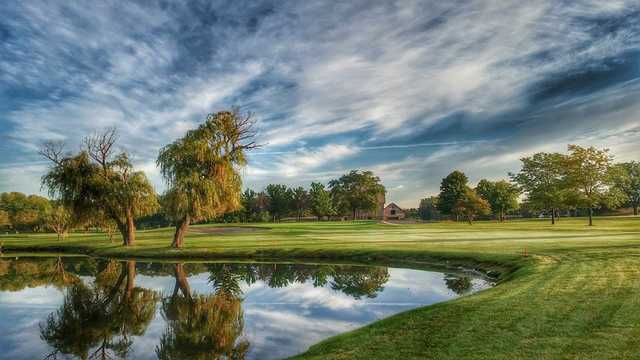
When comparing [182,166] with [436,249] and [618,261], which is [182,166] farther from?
[618,261]

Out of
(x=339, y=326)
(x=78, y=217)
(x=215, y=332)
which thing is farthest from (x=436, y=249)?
(x=78, y=217)

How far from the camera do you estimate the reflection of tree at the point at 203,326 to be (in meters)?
12.2

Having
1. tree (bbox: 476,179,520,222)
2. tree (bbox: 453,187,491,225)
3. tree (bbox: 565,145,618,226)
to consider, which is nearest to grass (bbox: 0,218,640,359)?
tree (bbox: 565,145,618,226)

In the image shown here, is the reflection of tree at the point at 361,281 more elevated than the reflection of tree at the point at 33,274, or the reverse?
the reflection of tree at the point at 361,281

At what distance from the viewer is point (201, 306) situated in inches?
718

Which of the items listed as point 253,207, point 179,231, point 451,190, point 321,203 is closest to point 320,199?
point 321,203

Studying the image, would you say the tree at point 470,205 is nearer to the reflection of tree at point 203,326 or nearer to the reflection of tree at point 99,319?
the reflection of tree at point 203,326

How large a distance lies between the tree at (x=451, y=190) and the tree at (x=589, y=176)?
30.3 m

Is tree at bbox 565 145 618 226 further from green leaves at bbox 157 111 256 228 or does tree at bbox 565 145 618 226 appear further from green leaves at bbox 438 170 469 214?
green leaves at bbox 157 111 256 228

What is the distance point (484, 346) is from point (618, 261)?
15067 mm

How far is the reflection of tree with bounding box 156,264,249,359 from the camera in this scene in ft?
40.0

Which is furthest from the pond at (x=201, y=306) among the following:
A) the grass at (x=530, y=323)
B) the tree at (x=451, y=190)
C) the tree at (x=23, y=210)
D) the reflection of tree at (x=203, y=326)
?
the tree at (x=23, y=210)

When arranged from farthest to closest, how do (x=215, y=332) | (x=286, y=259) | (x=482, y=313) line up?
1. (x=286, y=259)
2. (x=215, y=332)
3. (x=482, y=313)

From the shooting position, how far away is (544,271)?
62.0 feet
